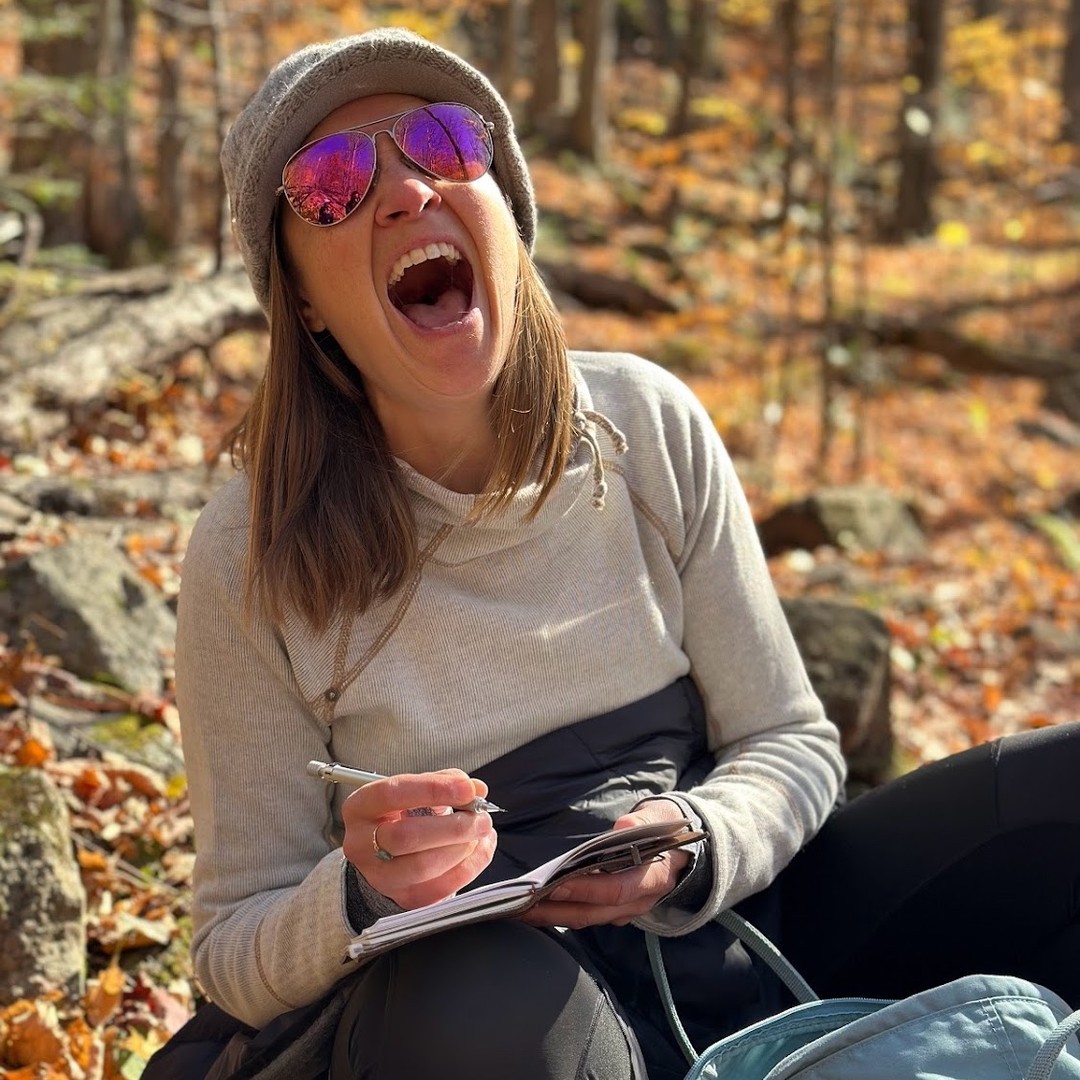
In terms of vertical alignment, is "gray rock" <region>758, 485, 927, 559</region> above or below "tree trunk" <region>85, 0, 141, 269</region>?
below

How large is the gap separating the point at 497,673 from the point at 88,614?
2.11 metres

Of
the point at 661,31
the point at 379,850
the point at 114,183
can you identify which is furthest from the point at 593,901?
the point at 661,31

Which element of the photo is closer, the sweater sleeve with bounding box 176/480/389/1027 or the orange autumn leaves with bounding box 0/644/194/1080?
the sweater sleeve with bounding box 176/480/389/1027

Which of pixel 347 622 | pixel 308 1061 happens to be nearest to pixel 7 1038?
pixel 308 1061

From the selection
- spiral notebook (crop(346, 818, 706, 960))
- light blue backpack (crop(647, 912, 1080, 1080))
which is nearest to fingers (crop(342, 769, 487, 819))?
spiral notebook (crop(346, 818, 706, 960))

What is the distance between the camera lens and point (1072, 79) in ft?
70.2

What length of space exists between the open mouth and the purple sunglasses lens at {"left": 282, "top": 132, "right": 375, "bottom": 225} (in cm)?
13

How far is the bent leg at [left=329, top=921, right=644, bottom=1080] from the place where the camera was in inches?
68.4

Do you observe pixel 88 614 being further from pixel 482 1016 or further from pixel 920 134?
pixel 920 134

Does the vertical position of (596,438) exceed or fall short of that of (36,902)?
it exceeds it

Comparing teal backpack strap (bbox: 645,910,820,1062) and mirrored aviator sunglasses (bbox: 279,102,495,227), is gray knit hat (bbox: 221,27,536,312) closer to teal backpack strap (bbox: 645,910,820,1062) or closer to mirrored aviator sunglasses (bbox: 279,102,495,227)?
mirrored aviator sunglasses (bbox: 279,102,495,227)

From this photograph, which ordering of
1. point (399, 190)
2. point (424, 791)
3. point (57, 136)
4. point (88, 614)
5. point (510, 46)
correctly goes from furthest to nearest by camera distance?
point (510, 46) < point (57, 136) < point (88, 614) < point (399, 190) < point (424, 791)

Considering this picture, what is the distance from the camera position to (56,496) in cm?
505

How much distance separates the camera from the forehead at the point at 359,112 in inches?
90.4
